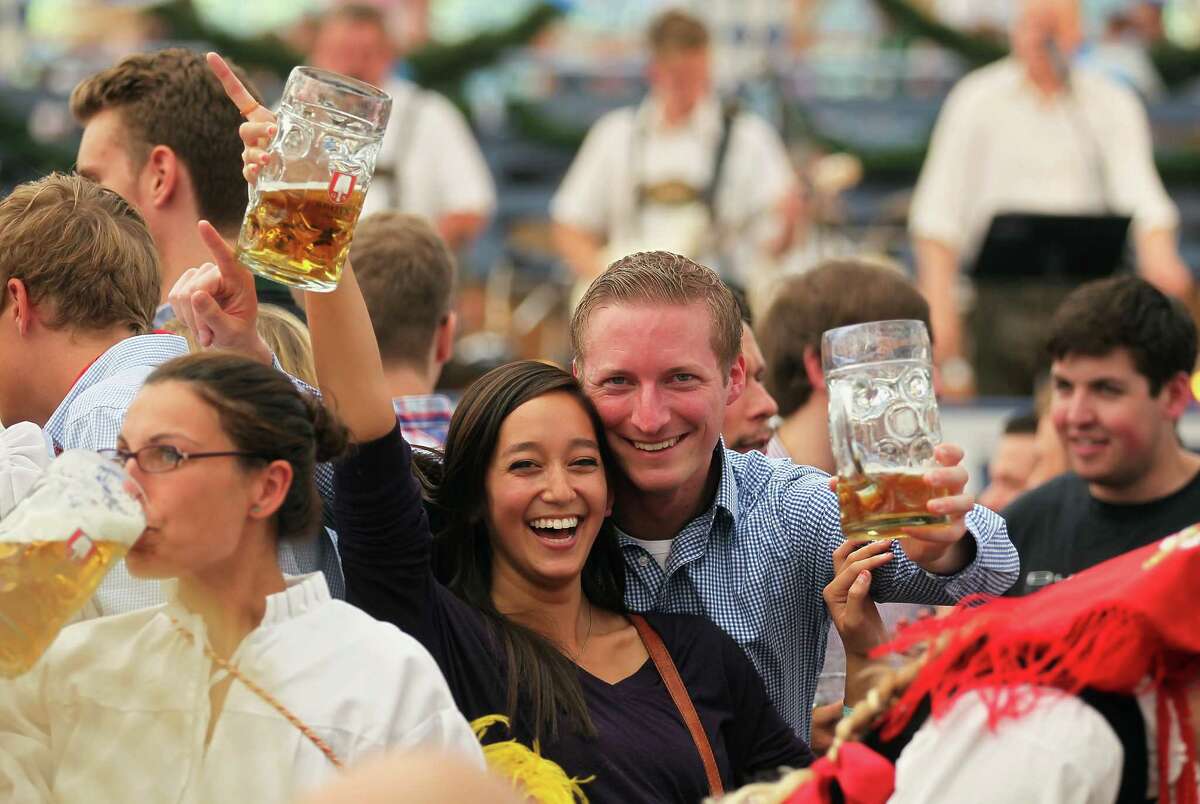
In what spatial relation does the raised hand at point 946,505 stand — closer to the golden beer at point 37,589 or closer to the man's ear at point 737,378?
the man's ear at point 737,378

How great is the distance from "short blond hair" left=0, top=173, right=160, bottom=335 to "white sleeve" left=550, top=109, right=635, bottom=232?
Answer: 5206 millimetres

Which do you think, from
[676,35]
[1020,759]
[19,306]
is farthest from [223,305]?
[676,35]

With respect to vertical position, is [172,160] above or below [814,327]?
above

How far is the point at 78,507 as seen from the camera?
226 centimetres

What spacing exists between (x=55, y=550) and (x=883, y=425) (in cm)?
127

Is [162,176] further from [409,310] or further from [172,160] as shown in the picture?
[409,310]

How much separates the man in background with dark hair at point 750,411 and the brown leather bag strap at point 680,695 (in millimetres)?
862

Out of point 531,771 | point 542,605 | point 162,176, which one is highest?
point 162,176

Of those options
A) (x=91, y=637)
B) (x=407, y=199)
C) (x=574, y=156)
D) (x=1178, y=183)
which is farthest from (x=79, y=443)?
(x=1178, y=183)

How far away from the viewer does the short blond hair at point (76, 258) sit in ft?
10.2

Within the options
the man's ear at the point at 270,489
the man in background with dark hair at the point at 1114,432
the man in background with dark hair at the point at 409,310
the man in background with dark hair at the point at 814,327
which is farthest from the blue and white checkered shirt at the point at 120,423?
the man in background with dark hair at the point at 1114,432

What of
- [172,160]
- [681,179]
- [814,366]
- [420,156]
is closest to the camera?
[172,160]

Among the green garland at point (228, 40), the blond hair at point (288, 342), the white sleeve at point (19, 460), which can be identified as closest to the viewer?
the white sleeve at point (19, 460)

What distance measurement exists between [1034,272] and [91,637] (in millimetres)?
6043
